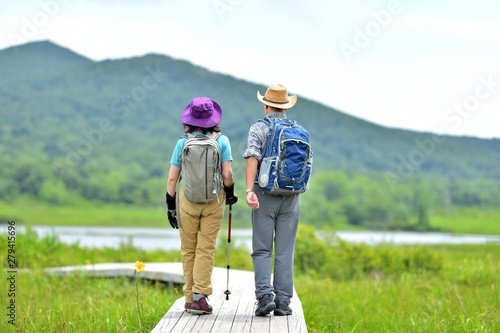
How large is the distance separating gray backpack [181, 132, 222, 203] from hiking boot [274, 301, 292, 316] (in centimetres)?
132

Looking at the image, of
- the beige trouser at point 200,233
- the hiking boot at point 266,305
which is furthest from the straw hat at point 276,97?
the hiking boot at point 266,305

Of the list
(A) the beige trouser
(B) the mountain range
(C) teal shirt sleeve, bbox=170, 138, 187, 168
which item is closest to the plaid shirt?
(A) the beige trouser

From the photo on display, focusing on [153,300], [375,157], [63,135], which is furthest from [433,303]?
[375,157]

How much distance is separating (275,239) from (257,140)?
1.05m

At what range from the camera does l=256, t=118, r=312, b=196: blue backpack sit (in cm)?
749

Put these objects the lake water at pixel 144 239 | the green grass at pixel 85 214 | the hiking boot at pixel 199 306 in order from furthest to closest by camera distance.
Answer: the green grass at pixel 85 214
the lake water at pixel 144 239
the hiking boot at pixel 199 306

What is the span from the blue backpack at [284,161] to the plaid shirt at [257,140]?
0.04 m

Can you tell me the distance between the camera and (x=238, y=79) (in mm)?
187625

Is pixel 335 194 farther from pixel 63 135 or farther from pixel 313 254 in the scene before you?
pixel 313 254

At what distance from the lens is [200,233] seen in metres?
7.71

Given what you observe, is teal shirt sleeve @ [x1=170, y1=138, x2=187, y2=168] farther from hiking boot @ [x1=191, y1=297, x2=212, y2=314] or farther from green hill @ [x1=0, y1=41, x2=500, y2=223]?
green hill @ [x1=0, y1=41, x2=500, y2=223]

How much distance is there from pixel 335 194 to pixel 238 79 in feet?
164

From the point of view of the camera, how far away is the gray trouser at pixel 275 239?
25.2 feet

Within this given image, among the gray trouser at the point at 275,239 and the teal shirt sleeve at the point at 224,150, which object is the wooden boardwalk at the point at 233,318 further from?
the teal shirt sleeve at the point at 224,150
